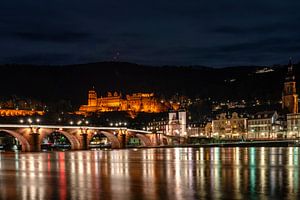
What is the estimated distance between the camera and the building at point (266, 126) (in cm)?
15850

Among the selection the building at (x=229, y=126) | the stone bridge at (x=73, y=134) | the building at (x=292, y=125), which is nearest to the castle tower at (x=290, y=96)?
the building at (x=292, y=125)

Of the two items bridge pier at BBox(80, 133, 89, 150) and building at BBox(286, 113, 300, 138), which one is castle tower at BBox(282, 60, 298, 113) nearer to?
building at BBox(286, 113, 300, 138)

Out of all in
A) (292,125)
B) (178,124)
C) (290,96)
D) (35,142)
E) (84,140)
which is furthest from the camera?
(178,124)

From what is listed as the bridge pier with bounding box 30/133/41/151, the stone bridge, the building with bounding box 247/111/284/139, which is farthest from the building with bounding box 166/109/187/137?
the bridge pier with bounding box 30/133/41/151

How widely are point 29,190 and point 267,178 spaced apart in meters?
12.4

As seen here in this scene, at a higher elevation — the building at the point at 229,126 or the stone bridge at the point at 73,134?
the stone bridge at the point at 73,134

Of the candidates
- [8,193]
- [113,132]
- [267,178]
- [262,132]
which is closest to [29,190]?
[8,193]

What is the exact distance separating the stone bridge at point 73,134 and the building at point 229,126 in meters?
28.2

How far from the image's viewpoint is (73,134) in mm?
112062

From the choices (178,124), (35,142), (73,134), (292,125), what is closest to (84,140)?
(73,134)

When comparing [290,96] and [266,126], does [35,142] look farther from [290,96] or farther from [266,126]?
[290,96]

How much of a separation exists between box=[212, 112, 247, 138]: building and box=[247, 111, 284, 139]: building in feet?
8.59

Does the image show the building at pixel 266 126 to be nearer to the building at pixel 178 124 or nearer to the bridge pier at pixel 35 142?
the building at pixel 178 124

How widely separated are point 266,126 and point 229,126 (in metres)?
16.3
